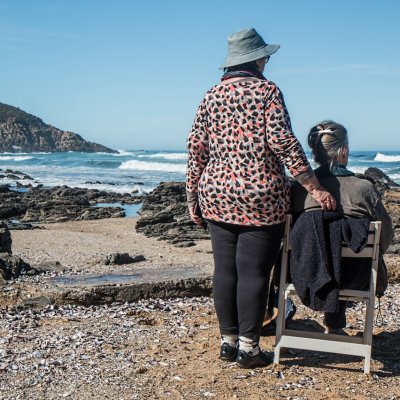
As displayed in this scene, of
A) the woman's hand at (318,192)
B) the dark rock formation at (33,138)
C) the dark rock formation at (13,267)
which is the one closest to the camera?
the woman's hand at (318,192)

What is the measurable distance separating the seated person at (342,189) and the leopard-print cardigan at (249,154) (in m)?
0.24

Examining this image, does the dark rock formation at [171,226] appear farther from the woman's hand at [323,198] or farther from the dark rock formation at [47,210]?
the woman's hand at [323,198]

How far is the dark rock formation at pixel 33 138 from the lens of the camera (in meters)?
110

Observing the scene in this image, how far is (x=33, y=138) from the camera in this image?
375 ft

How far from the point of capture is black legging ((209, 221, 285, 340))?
424 centimetres

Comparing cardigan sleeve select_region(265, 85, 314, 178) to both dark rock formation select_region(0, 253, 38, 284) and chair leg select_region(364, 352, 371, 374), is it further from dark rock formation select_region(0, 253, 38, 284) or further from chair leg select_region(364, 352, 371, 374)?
dark rock formation select_region(0, 253, 38, 284)

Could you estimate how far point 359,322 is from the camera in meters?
5.79

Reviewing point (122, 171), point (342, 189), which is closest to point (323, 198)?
point (342, 189)

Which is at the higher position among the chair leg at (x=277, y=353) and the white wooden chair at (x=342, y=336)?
the white wooden chair at (x=342, y=336)

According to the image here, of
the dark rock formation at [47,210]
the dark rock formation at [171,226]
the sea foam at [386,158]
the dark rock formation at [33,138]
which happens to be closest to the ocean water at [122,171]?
the sea foam at [386,158]

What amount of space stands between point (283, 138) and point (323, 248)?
730 millimetres

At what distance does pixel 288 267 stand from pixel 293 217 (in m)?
0.36

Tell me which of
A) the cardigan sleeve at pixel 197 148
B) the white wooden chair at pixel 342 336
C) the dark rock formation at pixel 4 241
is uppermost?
the cardigan sleeve at pixel 197 148

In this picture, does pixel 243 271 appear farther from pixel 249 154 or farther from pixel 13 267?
pixel 13 267
